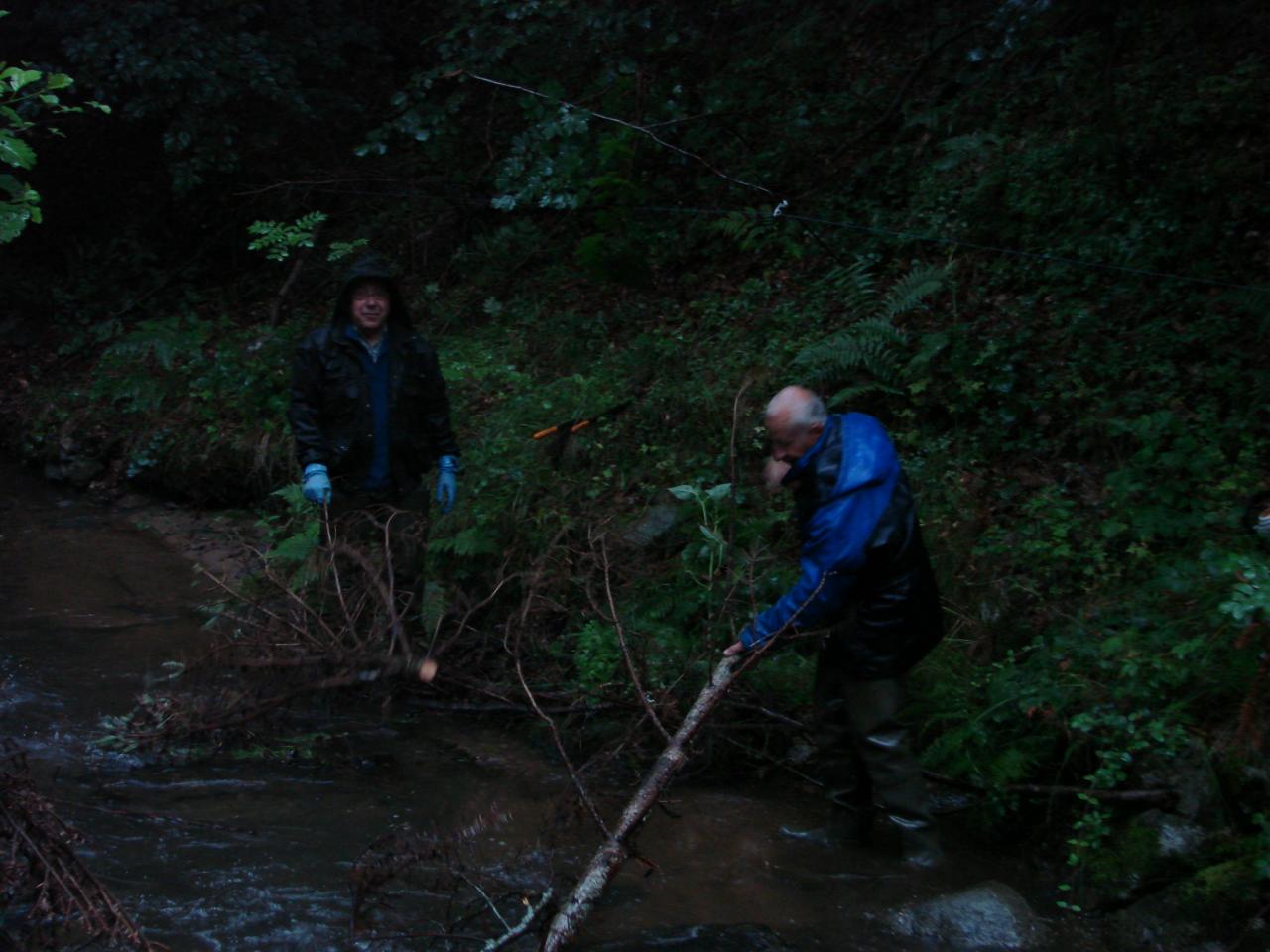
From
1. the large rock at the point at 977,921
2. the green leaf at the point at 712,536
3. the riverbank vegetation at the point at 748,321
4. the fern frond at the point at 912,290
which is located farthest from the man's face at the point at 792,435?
the fern frond at the point at 912,290

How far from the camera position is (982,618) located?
5672 mm

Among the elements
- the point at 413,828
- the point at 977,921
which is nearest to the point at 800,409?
the point at 977,921

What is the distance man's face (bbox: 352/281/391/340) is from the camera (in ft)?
19.4

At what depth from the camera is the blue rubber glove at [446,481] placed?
20.6ft

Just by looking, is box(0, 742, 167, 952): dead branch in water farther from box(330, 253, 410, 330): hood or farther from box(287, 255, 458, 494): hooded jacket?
box(330, 253, 410, 330): hood

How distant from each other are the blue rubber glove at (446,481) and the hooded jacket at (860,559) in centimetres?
226

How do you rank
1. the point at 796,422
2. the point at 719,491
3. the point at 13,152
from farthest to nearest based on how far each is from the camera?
1. the point at 719,491
2. the point at 796,422
3. the point at 13,152

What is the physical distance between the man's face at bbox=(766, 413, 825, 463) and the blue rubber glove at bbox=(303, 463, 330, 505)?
2458 mm

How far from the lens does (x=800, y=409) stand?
452 centimetres

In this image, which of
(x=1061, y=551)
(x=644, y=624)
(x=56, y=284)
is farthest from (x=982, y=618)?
(x=56, y=284)

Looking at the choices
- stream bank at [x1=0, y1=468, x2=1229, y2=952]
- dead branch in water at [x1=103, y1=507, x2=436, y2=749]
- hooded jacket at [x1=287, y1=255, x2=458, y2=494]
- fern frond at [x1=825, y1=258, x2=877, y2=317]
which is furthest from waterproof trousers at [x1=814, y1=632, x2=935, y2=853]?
fern frond at [x1=825, y1=258, x2=877, y2=317]

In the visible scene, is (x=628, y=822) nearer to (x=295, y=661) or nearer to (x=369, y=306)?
(x=295, y=661)

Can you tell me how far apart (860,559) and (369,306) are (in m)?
2.98

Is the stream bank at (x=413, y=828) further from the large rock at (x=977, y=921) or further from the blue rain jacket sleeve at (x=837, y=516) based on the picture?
the blue rain jacket sleeve at (x=837, y=516)
